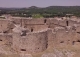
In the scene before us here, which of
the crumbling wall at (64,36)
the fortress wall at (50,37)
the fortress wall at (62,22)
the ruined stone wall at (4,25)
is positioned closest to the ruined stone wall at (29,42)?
the fortress wall at (50,37)

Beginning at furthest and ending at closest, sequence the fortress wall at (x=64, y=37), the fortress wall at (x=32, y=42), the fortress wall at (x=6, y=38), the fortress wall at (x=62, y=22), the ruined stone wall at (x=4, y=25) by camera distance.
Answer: the fortress wall at (x=62, y=22) < the ruined stone wall at (x=4, y=25) < the fortress wall at (x=64, y=37) < the fortress wall at (x=6, y=38) < the fortress wall at (x=32, y=42)

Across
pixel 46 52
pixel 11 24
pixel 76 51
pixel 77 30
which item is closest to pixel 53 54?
pixel 46 52

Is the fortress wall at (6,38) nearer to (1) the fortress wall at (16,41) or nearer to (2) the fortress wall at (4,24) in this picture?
(1) the fortress wall at (16,41)

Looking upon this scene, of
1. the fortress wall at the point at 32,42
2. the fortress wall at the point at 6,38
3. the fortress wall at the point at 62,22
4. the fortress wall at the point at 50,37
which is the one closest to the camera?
the fortress wall at the point at 32,42

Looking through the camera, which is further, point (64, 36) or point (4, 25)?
point (4, 25)

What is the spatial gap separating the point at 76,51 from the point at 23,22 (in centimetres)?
976

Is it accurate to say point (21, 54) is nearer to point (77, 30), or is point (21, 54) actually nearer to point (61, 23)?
point (77, 30)

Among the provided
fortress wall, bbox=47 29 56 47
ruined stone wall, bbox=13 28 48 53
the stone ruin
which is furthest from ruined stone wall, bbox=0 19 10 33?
fortress wall, bbox=47 29 56 47

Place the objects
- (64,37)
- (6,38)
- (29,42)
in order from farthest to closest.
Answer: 1. (64,37)
2. (6,38)
3. (29,42)

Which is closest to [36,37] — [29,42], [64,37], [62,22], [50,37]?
[29,42]

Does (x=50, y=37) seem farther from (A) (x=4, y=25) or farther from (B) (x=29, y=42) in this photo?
(A) (x=4, y=25)

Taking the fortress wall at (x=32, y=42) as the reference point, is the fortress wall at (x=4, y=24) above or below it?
above

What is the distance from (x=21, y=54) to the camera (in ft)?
74.8

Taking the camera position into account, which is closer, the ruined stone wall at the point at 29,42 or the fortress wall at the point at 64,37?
the ruined stone wall at the point at 29,42
